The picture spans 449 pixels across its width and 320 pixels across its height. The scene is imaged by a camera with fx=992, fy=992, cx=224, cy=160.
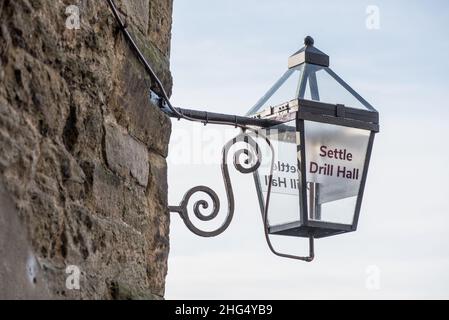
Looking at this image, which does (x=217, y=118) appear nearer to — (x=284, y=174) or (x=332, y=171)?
(x=284, y=174)

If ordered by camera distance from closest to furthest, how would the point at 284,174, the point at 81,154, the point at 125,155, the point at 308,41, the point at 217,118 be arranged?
the point at 81,154 → the point at 125,155 → the point at 217,118 → the point at 284,174 → the point at 308,41

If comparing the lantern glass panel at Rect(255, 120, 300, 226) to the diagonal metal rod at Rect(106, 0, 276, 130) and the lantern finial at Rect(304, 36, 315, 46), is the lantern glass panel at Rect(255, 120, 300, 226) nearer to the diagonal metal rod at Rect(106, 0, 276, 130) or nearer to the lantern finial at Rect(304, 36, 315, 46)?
the diagonal metal rod at Rect(106, 0, 276, 130)

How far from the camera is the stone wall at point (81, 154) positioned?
214 centimetres

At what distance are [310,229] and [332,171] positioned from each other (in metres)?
0.23

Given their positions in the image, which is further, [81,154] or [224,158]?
[224,158]

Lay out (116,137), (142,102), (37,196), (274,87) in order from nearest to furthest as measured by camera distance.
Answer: (37,196) < (116,137) < (142,102) < (274,87)

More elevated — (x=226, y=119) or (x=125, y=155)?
(x=226, y=119)

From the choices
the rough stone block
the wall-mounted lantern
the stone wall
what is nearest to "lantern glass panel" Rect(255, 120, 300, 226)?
the wall-mounted lantern

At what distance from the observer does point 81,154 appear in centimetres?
250

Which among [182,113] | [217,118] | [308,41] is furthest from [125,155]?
[308,41]
